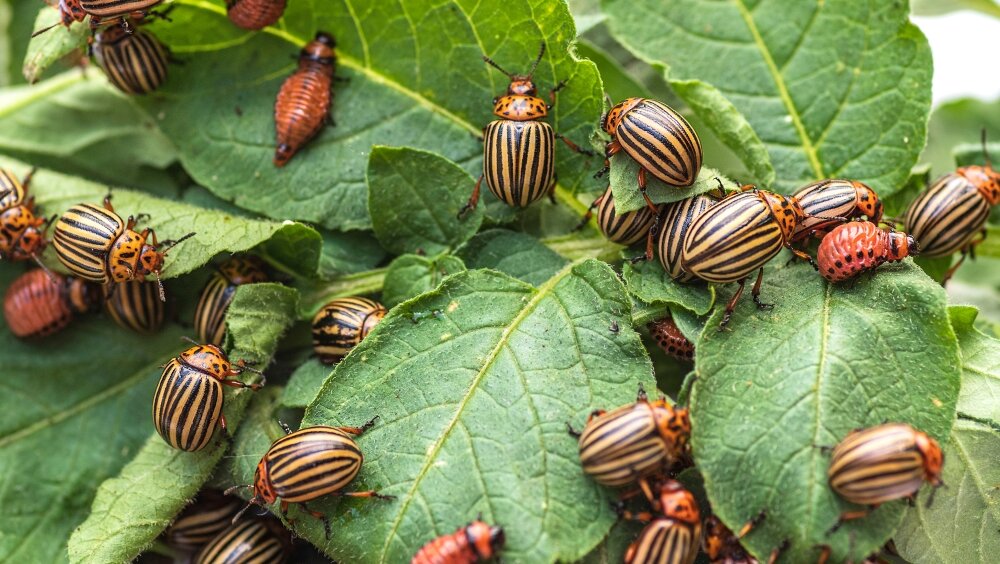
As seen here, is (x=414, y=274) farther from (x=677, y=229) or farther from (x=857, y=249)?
(x=857, y=249)

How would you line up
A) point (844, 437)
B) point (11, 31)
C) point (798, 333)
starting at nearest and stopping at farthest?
point (844, 437) → point (798, 333) → point (11, 31)

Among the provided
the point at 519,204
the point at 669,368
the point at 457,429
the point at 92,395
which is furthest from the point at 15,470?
the point at 669,368

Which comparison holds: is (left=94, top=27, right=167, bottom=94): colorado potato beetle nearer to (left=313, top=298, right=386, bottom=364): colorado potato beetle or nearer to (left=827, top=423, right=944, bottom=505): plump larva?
A: (left=313, top=298, right=386, bottom=364): colorado potato beetle

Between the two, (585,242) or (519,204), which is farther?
(585,242)

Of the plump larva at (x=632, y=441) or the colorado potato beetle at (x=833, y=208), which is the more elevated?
the colorado potato beetle at (x=833, y=208)

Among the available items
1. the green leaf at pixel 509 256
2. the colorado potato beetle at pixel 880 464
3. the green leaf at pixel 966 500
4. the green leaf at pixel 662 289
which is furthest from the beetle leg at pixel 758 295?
the green leaf at pixel 509 256

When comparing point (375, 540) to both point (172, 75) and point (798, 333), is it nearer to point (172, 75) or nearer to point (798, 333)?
point (798, 333)

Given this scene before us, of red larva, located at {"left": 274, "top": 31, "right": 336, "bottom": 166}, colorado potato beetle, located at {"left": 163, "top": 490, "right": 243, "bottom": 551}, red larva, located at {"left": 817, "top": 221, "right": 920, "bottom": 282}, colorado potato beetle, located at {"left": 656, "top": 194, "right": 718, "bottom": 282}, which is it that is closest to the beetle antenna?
colorado potato beetle, located at {"left": 656, "top": 194, "right": 718, "bottom": 282}

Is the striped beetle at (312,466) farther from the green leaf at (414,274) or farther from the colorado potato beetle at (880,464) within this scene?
the colorado potato beetle at (880,464)
